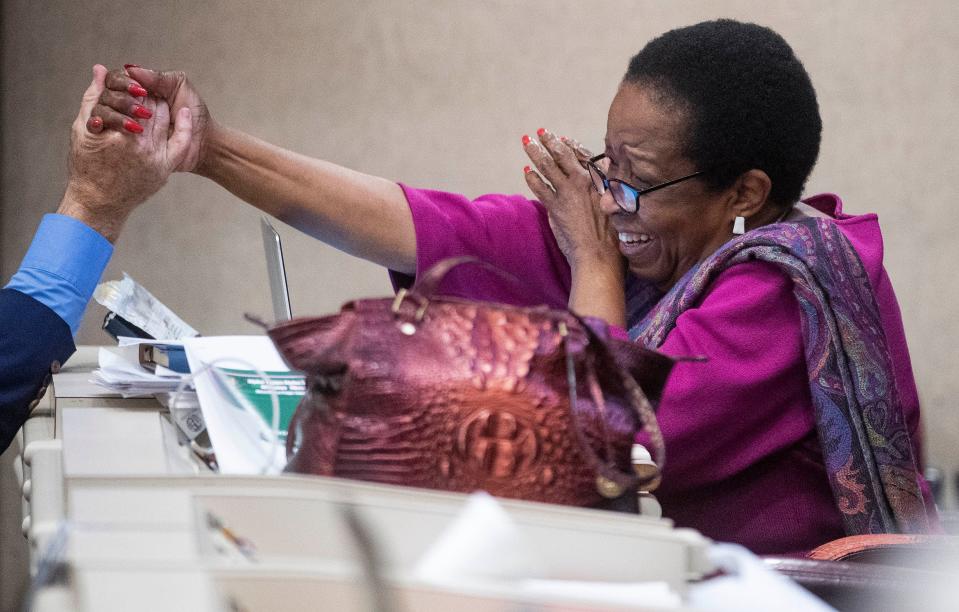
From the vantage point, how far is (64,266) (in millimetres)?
1349

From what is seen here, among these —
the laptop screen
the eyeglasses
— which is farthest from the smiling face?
the laptop screen

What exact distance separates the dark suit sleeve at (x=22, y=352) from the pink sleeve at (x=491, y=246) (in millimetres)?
566

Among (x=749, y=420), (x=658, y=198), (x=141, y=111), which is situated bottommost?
(x=749, y=420)

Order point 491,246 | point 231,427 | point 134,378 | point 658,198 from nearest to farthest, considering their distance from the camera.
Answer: point 231,427
point 134,378
point 658,198
point 491,246

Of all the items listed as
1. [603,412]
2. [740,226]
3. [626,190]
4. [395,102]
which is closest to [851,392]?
[740,226]

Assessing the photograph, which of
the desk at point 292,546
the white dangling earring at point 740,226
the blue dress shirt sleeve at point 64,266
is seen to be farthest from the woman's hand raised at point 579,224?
the desk at point 292,546

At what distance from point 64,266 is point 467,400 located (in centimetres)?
78

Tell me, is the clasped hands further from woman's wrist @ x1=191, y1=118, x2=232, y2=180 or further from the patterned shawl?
the patterned shawl

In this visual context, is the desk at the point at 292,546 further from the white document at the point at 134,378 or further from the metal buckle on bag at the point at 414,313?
the white document at the point at 134,378

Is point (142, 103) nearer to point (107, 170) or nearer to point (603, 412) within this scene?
point (107, 170)

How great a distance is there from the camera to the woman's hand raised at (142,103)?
1.42m

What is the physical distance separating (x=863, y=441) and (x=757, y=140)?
0.42m

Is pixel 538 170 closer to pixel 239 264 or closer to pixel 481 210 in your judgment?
pixel 481 210

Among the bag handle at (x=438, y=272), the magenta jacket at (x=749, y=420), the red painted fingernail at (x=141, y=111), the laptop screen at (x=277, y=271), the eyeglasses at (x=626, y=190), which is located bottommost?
the magenta jacket at (x=749, y=420)
